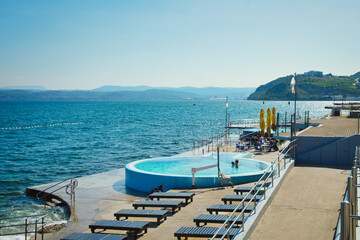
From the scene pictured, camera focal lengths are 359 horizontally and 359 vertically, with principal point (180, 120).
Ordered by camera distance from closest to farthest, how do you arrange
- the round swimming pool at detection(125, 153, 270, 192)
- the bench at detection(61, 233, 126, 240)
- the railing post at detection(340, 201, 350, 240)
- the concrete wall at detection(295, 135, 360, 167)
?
the railing post at detection(340, 201, 350, 240), the bench at detection(61, 233, 126, 240), the concrete wall at detection(295, 135, 360, 167), the round swimming pool at detection(125, 153, 270, 192)

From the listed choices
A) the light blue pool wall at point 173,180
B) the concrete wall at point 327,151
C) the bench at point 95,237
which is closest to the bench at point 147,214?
the bench at point 95,237

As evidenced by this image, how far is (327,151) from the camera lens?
594 inches

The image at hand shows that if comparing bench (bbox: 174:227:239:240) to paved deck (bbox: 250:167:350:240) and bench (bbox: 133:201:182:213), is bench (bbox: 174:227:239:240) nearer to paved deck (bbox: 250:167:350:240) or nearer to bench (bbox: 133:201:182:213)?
paved deck (bbox: 250:167:350:240)

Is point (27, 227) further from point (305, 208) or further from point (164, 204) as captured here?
point (305, 208)

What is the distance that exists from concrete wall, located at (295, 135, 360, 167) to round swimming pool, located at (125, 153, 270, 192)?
2.37 meters

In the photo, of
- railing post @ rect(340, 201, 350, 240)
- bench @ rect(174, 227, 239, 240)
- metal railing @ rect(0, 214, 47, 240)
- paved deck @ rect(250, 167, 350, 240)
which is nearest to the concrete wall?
paved deck @ rect(250, 167, 350, 240)

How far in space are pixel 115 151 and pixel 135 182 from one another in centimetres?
2180

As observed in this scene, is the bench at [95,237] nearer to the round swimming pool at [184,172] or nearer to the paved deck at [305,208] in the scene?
the paved deck at [305,208]

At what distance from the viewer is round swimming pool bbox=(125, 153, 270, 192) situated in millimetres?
16828

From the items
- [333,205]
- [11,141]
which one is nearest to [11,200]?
[333,205]

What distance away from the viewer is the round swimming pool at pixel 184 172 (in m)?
16.8

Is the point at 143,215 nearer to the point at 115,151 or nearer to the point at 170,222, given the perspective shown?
the point at 170,222

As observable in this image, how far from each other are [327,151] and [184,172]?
25.8ft

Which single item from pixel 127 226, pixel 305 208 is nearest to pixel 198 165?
pixel 127 226
